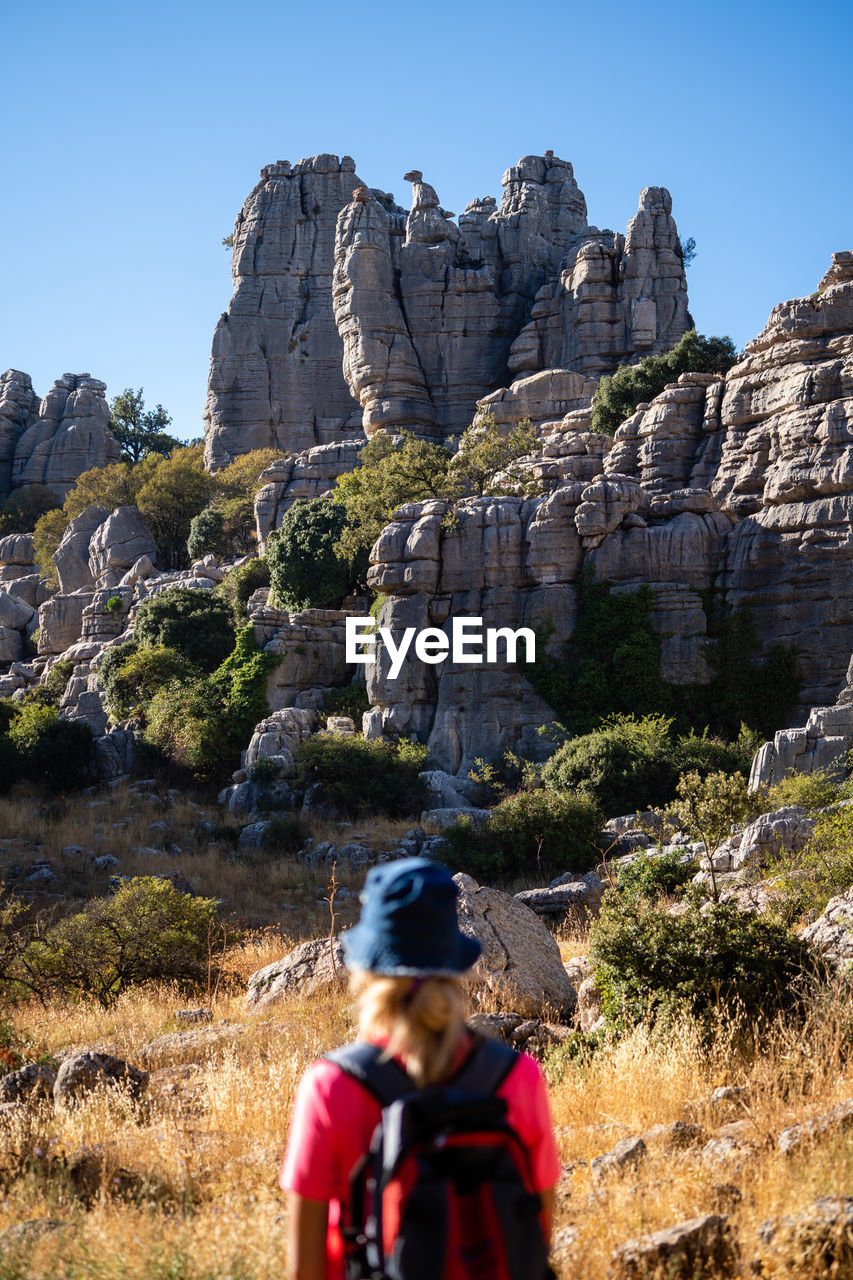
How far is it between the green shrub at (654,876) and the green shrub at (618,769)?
9706 mm

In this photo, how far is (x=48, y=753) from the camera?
26234 millimetres

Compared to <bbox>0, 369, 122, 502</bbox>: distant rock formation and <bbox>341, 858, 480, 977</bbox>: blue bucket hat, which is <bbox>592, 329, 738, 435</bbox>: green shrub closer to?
<bbox>0, 369, 122, 502</bbox>: distant rock formation

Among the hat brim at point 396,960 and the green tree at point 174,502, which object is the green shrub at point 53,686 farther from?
the hat brim at point 396,960

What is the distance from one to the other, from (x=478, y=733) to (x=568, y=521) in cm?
632

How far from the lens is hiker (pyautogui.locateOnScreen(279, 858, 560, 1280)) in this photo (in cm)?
217

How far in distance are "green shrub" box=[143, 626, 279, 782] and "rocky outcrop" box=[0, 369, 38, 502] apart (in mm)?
36243

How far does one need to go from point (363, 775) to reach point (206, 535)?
22297 millimetres

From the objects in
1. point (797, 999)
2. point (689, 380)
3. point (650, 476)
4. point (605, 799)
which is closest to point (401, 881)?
point (797, 999)

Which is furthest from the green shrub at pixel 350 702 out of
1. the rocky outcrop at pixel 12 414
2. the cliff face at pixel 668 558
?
the rocky outcrop at pixel 12 414

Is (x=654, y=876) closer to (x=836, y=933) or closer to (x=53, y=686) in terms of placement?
(x=836, y=933)

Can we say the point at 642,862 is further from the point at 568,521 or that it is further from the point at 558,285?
the point at 558,285

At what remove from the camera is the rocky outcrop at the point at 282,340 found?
5100 cm
